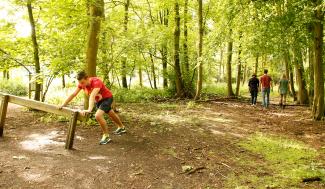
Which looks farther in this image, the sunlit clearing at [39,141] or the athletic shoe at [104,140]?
the athletic shoe at [104,140]

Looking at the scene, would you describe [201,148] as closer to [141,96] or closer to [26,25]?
[26,25]

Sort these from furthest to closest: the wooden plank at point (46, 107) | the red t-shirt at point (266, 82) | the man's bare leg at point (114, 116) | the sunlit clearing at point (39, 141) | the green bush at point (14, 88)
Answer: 1. the green bush at point (14, 88)
2. the red t-shirt at point (266, 82)
3. the man's bare leg at point (114, 116)
4. the sunlit clearing at point (39, 141)
5. the wooden plank at point (46, 107)

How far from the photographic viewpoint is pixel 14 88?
21.9 m

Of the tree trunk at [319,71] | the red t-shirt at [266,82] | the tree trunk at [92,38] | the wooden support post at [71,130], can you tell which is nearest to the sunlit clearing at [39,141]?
the wooden support post at [71,130]

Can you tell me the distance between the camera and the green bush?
2139cm

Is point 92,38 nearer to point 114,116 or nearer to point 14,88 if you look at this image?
point 114,116

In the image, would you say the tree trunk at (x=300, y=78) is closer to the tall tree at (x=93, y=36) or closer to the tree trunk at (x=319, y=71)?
the tree trunk at (x=319, y=71)

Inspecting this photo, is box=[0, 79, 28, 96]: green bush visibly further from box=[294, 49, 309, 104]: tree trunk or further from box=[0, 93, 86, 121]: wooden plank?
box=[294, 49, 309, 104]: tree trunk

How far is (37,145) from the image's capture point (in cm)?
779

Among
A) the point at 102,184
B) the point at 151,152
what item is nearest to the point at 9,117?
the point at 151,152

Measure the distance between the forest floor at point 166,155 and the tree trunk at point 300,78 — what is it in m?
5.25

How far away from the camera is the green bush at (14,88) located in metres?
21.4

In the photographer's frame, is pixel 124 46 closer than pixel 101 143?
No

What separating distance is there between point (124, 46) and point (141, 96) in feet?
27.0
